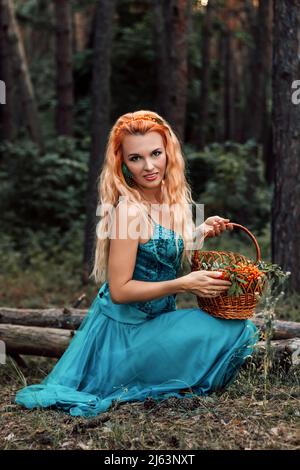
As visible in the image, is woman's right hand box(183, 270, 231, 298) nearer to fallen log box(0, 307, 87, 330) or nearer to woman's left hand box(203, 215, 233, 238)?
woman's left hand box(203, 215, 233, 238)

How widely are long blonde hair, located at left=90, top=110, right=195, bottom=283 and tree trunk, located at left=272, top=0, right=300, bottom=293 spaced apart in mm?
2671

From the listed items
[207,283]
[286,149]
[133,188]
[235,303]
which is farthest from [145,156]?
[286,149]

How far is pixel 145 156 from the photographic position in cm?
427

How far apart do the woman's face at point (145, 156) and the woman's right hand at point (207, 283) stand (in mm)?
676

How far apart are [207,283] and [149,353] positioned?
0.59 m

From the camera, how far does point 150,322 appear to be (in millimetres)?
4305

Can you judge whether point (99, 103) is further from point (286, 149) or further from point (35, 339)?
point (35, 339)

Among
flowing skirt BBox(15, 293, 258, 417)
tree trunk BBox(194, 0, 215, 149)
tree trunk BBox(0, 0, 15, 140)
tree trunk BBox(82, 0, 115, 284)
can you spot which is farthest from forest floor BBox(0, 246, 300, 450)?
tree trunk BBox(194, 0, 215, 149)

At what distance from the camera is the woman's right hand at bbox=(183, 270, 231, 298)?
3998mm

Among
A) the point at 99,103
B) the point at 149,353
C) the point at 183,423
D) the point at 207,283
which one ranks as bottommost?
the point at 183,423

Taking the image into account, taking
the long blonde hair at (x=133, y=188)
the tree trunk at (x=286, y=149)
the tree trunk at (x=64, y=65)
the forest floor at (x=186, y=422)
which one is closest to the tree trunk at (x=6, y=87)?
the tree trunk at (x=64, y=65)

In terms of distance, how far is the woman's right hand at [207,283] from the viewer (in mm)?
3998

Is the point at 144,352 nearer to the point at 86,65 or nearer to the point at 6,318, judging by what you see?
the point at 6,318

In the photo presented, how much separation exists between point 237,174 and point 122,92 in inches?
240
